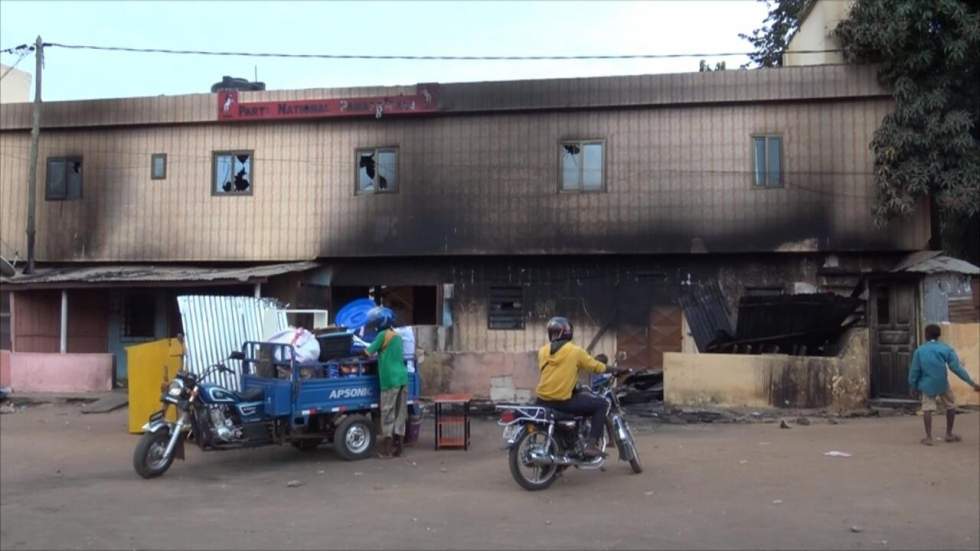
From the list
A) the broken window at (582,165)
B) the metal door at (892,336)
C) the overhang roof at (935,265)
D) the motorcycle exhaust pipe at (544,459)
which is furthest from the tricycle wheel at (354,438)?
the overhang roof at (935,265)

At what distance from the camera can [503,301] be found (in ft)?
64.4

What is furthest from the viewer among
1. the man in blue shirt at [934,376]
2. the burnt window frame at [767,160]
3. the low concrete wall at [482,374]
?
the burnt window frame at [767,160]

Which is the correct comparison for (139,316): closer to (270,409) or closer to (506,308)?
(506,308)

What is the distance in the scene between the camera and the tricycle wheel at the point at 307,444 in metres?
11.6

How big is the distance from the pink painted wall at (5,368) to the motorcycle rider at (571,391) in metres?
15.2

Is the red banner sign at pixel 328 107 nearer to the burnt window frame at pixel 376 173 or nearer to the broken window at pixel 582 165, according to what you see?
the burnt window frame at pixel 376 173

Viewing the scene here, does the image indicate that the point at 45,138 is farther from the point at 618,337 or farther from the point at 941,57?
the point at 941,57

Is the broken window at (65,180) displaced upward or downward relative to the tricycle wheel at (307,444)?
upward

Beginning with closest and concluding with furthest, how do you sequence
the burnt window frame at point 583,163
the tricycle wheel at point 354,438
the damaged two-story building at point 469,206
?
1. the tricycle wheel at point 354,438
2. the damaged two-story building at point 469,206
3. the burnt window frame at point 583,163

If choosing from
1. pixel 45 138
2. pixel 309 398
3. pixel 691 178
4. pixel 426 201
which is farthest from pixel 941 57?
pixel 45 138

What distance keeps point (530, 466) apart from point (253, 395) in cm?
372

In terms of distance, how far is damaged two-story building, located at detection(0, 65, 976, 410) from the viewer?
1798 cm

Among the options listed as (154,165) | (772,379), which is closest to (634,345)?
(772,379)

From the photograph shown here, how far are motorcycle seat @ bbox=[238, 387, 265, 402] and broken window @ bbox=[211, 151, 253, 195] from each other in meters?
10.7
